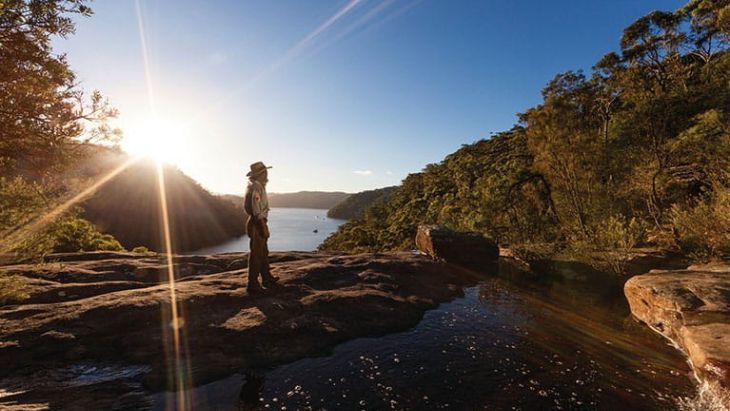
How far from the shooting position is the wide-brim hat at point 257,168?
31.5 ft

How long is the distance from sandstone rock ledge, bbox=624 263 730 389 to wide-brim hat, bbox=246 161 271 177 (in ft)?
37.1

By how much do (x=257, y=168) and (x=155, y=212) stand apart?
76.7m

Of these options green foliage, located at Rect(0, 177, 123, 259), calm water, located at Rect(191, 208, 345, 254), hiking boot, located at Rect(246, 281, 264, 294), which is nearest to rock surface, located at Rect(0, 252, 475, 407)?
hiking boot, located at Rect(246, 281, 264, 294)

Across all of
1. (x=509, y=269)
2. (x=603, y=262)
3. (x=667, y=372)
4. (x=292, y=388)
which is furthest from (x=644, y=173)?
(x=292, y=388)

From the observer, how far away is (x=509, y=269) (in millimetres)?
17594

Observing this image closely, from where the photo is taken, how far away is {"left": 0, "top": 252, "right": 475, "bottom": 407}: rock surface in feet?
20.2

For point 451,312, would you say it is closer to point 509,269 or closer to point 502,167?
point 509,269

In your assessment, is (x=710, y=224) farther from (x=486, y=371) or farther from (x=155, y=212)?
(x=155, y=212)

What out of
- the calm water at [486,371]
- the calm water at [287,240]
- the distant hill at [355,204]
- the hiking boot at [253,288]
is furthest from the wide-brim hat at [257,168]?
the distant hill at [355,204]

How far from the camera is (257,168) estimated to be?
32.0 feet

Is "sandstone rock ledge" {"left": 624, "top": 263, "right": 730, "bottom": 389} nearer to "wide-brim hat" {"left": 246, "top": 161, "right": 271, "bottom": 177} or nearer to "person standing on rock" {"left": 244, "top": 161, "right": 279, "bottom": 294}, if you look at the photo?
"person standing on rock" {"left": 244, "top": 161, "right": 279, "bottom": 294}

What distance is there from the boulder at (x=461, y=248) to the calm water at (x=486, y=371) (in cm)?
781

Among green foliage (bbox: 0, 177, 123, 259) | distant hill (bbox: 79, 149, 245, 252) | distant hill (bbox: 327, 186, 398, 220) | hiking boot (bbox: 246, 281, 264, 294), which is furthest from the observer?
distant hill (bbox: 327, 186, 398, 220)

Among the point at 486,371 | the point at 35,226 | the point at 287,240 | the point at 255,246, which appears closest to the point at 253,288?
the point at 255,246
